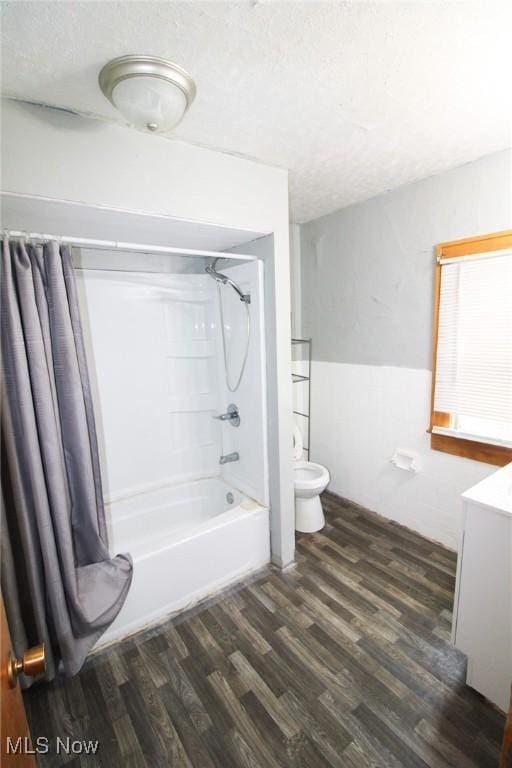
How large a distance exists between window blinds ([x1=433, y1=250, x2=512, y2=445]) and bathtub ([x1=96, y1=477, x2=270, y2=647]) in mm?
1360

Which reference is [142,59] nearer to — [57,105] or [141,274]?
[57,105]

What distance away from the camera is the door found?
58cm

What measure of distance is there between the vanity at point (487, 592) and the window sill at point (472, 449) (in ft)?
1.95

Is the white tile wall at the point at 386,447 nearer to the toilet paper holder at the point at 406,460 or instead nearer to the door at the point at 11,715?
the toilet paper holder at the point at 406,460

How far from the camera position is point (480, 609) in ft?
4.38

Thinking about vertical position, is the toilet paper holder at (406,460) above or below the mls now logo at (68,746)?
above

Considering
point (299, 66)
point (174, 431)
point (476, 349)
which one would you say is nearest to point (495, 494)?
point (476, 349)

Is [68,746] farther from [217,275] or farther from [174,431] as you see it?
[217,275]

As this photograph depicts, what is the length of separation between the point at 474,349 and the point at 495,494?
96 centimetres

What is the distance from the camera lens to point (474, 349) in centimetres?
199

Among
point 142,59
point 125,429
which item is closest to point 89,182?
point 142,59

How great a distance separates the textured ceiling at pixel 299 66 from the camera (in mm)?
942

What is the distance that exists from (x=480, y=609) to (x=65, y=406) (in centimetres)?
185

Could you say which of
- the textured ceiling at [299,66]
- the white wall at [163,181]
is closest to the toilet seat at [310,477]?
the white wall at [163,181]
